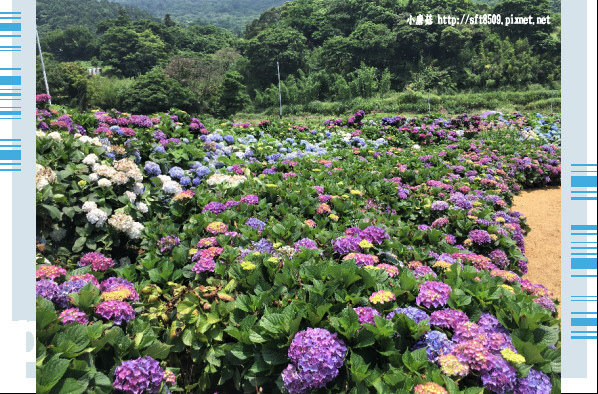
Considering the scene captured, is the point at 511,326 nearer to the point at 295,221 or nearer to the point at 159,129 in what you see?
the point at 295,221

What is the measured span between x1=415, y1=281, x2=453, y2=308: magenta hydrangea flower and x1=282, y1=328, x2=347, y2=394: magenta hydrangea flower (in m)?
0.51

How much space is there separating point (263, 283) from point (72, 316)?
2.97 ft

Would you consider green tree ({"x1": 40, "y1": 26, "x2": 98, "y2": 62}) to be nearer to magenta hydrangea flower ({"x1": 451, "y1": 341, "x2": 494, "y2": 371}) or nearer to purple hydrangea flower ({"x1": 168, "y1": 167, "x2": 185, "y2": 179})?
purple hydrangea flower ({"x1": 168, "y1": 167, "x2": 185, "y2": 179})

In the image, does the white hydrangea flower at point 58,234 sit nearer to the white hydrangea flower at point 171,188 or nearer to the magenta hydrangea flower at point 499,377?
the white hydrangea flower at point 171,188

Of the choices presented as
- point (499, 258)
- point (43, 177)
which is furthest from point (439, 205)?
point (43, 177)

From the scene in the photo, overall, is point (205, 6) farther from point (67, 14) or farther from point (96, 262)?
point (96, 262)

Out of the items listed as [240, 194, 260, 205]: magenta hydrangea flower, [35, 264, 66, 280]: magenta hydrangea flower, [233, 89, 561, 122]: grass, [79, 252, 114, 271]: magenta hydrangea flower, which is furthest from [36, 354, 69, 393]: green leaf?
[233, 89, 561, 122]: grass

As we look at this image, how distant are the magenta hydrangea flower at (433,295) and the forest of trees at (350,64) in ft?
96.1

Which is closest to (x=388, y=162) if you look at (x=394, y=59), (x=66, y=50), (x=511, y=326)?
(x=511, y=326)

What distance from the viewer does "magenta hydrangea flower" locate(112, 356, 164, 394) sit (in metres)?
1.47

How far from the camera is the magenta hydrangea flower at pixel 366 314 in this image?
1.73 meters

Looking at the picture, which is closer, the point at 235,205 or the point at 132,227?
the point at 132,227

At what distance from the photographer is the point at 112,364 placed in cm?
160

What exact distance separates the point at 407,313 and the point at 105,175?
2557 millimetres
